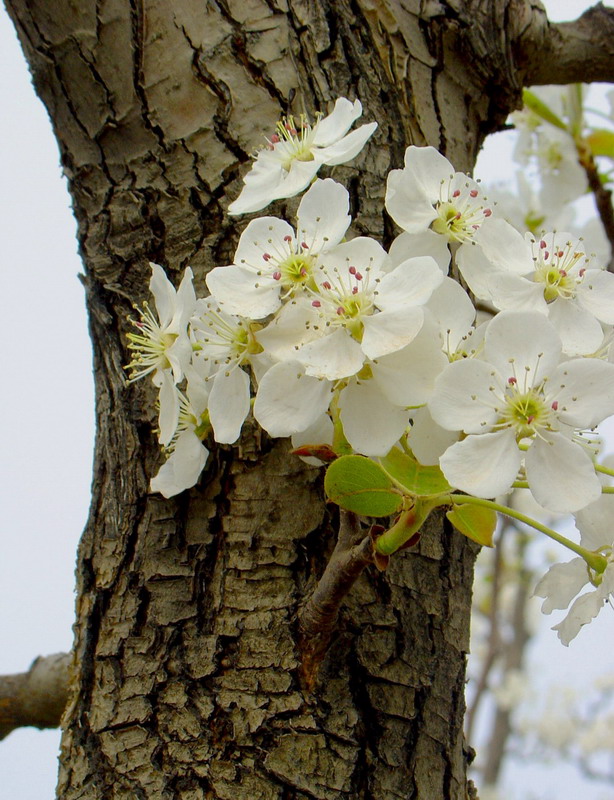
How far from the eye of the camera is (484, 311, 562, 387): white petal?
68 cm

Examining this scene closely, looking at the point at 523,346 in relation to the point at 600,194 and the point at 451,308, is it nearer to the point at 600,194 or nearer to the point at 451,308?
the point at 451,308

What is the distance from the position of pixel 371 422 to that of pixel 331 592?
21 cm

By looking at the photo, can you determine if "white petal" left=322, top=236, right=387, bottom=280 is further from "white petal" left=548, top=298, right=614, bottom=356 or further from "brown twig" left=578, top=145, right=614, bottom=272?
"brown twig" left=578, top=145, right=614, bottom=272

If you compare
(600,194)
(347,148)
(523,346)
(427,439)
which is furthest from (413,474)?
(600,194)

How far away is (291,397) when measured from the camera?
73 cm

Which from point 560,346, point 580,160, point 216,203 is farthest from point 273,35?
point 580,160

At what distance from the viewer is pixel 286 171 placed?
0.94 metres

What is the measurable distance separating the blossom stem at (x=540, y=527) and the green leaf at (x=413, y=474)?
0.02m

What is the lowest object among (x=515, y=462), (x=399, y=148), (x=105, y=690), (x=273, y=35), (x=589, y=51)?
(x=105, y=690)

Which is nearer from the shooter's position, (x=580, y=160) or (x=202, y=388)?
(x=202, y=388)

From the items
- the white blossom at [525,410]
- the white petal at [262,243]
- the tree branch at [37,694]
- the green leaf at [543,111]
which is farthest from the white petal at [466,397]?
the green leaf at [543,111]

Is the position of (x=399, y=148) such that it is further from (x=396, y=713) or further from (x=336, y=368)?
(x=396, y=713)

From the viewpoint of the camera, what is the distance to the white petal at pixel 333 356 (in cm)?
69

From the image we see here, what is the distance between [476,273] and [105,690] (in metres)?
0.64
